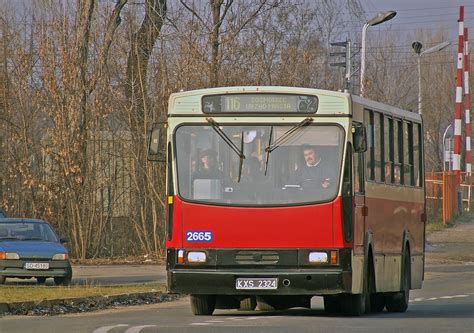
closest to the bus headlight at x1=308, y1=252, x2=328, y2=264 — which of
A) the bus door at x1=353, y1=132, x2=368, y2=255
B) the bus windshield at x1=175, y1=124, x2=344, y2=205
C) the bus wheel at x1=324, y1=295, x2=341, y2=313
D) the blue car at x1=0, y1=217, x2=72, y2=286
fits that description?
the bus door at x1=353, y1=132, x2=368, y2=255

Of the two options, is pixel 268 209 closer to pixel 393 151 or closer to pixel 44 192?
pixel 393 151

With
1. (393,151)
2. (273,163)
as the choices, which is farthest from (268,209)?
(393,151)

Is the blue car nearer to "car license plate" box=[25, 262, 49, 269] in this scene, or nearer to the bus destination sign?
"car license plate" box=[25, 262, 49, 269]

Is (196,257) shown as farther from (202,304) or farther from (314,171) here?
(314,171)

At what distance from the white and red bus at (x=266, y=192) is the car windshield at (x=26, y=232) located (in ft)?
41.0

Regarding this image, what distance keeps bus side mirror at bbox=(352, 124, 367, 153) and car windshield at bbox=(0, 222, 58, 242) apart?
13.6 metres

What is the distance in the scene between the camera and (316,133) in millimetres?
17672

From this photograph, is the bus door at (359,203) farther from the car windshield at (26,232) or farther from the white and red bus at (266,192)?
the car windshield at (26,232)

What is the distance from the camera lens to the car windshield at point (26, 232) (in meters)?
29.8

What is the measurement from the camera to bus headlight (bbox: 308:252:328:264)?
17.2 m

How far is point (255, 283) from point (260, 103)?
238cm

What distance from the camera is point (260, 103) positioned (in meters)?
17.8

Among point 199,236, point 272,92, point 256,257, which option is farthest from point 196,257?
point 272,92

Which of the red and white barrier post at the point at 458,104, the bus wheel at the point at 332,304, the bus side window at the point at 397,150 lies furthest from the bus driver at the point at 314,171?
the red and white barrier post at the point at 458,104
